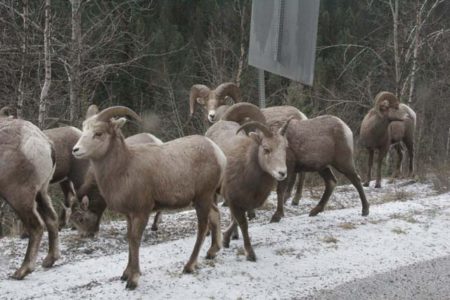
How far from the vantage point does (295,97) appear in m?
20.7

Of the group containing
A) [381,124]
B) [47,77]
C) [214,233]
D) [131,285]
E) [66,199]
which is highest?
[47,77]

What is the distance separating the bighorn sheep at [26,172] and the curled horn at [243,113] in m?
2.44

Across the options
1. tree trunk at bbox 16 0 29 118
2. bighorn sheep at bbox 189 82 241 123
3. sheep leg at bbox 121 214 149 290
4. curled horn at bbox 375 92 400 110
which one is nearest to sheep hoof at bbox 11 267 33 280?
sheep leg at bbox 121 214 149 290

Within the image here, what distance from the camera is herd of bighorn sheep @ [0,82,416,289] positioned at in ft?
20.1

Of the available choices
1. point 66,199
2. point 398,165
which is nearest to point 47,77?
point 66,199

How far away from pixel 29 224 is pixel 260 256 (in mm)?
2679

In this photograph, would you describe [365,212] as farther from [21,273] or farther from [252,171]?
[21,273]

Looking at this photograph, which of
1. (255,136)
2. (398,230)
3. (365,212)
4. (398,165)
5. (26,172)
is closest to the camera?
(26,172)

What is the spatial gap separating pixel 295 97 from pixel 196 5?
35.0 feet

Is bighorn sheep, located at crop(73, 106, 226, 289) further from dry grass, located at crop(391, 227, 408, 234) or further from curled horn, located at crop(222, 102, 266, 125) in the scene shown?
dry grass, located at crop(391, 227, 408, 234)

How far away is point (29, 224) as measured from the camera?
6367mm

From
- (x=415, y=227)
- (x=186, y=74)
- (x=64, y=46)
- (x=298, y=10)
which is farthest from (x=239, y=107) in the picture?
(x=186, y=74)

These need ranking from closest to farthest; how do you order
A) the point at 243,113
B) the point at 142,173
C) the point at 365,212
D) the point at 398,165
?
1. the point at 142,173
2. the point at 243,113
3. the point at 365,212
4. the point at 398,165

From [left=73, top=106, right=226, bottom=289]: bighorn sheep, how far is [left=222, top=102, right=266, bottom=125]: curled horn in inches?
52.1
